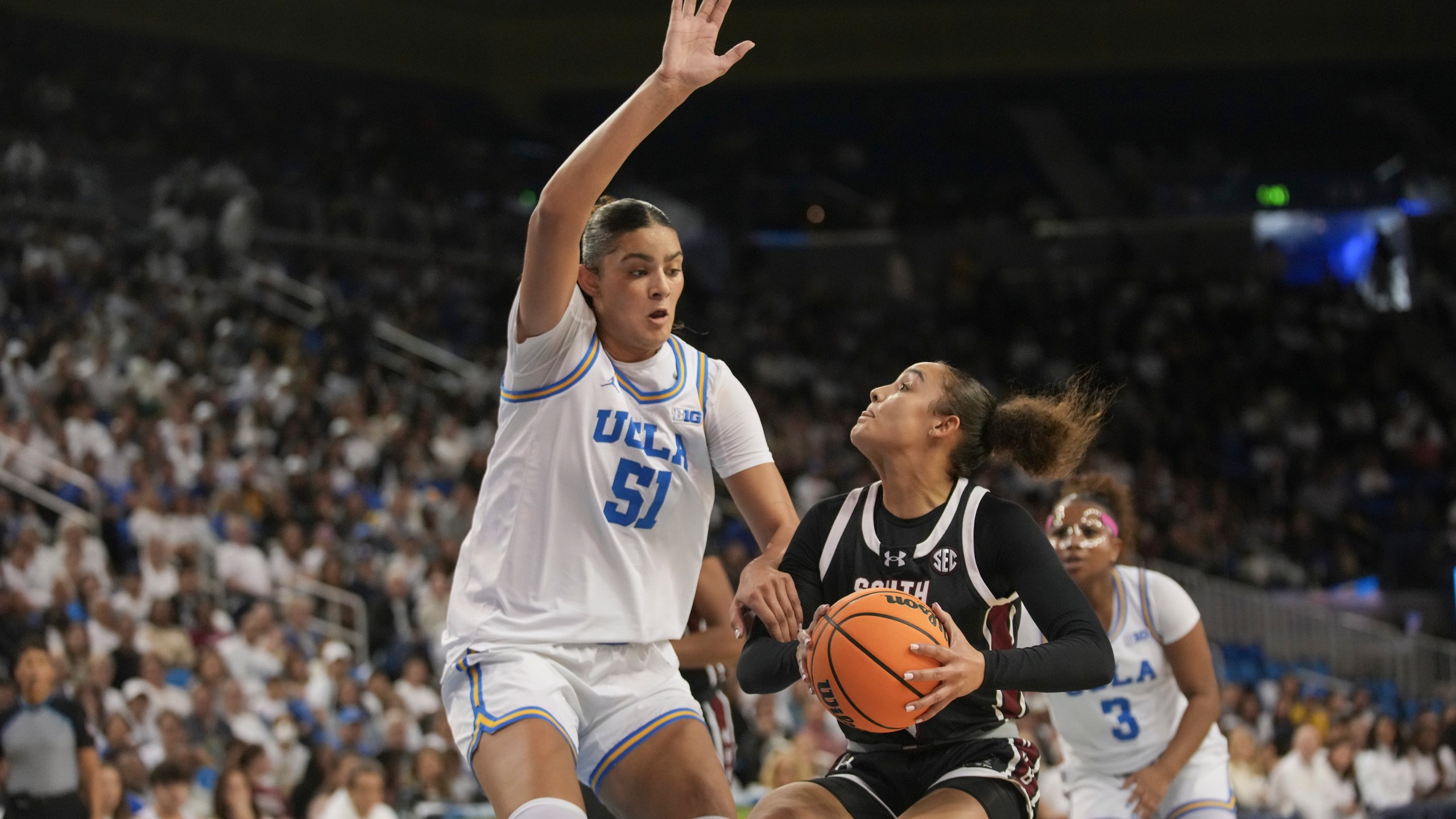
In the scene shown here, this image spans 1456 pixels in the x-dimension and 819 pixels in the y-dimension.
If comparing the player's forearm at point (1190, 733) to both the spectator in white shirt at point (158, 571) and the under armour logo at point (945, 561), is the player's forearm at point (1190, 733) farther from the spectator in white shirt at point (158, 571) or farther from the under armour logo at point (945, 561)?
the spectator in white shirt at point (158, 571)

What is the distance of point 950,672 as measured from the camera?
136 inches

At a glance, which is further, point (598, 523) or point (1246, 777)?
point (1246, 777)

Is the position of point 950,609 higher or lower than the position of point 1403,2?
lower

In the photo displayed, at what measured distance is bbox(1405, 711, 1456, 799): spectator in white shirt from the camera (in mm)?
11844

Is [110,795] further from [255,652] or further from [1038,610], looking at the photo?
[1038,610]

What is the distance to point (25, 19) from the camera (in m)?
21.2

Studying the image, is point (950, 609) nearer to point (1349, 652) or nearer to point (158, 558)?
point (158, 558)

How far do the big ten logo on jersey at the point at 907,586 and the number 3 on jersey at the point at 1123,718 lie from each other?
7.29 feet

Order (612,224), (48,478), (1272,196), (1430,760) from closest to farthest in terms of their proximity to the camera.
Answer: (612,224) → (1430,760) → (48,478) → (1272,196)

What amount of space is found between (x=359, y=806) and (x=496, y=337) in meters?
13.2

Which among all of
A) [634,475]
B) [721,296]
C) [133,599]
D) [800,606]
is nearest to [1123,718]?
[800,606]

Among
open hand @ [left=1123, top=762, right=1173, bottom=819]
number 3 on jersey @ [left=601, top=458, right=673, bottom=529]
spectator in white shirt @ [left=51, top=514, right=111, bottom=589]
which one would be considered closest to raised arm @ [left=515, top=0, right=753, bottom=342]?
number 3 on jersey @ [left=601, top=458, right=673, bottom=529]

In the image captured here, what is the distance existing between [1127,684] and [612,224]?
3012mm

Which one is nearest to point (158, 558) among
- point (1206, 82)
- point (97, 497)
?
point (97, 497)
